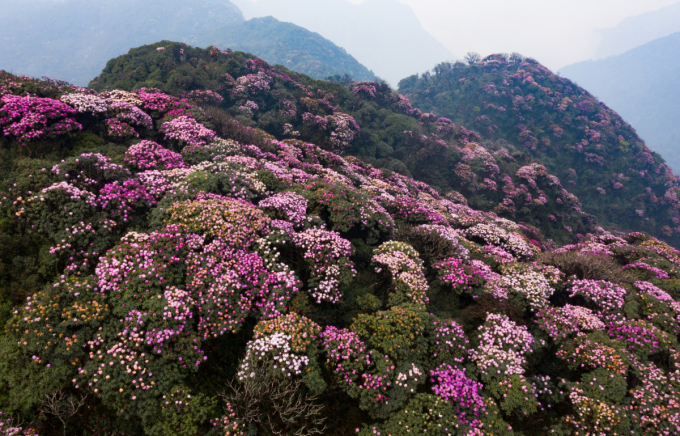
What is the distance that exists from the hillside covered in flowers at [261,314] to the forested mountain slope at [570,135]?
5464cm

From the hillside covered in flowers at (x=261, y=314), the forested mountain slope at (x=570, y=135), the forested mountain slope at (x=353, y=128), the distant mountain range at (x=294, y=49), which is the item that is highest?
the distant mountain range at (x=294, y=49)

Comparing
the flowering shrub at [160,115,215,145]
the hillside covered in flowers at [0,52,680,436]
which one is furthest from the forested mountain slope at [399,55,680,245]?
the flowering shrub at [160,115,215,145]

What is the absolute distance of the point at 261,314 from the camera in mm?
8820

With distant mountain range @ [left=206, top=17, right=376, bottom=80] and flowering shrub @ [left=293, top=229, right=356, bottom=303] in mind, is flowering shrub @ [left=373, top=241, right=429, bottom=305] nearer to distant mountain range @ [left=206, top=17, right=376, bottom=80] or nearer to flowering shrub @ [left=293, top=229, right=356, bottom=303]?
flowering shrub @ [left=293, top=229, right=356, bottom=303]

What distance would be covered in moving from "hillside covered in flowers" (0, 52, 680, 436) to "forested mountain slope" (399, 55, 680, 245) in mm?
54645

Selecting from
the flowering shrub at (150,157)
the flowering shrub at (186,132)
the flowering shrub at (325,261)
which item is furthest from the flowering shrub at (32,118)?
the flowering shrub at (325,261)

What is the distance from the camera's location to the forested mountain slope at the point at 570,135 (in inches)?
2061

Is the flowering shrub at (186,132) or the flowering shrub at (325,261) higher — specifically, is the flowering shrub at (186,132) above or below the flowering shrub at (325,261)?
above

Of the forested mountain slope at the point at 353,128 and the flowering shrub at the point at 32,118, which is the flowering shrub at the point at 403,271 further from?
the forested mountain slope at the point at 353,128

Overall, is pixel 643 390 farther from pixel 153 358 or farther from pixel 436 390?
pixel 153 358

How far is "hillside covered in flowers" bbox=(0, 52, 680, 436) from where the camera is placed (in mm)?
6902

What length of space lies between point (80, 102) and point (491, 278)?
75.8 feet

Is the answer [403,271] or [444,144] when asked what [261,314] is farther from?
[444,144]

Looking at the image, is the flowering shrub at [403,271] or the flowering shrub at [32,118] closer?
the flowering shrub at [403,271]
